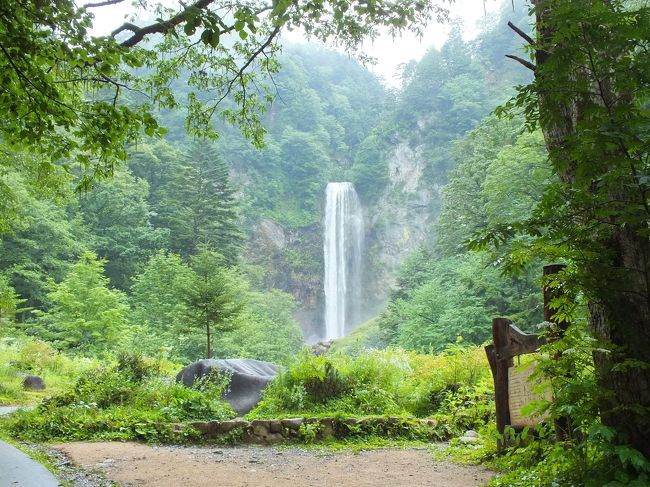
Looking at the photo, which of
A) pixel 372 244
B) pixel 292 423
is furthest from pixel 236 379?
pixel 372 244

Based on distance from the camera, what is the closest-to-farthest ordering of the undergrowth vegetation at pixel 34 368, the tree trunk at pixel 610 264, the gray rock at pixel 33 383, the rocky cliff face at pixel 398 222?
the tree trunk at pixel 610 264 → the undergrowth vegetation at pixel 34 368 → the gray rock at pixel 33 383 → the rocky cliff face at pixel 398 222

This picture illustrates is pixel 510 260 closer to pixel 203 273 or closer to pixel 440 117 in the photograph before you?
pixel 203 273

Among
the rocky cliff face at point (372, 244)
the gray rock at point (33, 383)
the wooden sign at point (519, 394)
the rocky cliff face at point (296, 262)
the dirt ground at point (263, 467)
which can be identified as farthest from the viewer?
the rocky cliff face at point (372, 244)

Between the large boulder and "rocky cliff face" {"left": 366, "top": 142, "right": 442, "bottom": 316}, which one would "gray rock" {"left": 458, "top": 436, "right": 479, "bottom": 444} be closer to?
the large boulder

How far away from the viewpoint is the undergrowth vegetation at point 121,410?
23.0 ft

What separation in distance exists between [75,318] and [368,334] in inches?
590

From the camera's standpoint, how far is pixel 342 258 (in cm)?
3884

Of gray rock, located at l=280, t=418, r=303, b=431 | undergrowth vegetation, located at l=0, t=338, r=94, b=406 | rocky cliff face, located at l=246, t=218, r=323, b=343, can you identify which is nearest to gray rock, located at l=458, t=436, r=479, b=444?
gray rock, located at l=280, t=418, r=303, b=431

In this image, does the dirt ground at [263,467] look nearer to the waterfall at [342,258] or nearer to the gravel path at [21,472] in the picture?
the gravel path at [21,472]

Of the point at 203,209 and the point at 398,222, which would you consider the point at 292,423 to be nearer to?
the point at 203,209

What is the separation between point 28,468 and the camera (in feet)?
13.7

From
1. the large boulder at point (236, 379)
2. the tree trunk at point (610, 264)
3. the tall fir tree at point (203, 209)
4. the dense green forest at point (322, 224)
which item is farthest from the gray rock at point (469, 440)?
the tall fir tree at point (203, 209)

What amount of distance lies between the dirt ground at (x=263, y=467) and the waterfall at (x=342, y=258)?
98.5 feet

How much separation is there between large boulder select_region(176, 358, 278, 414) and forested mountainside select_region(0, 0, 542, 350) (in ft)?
16.3
